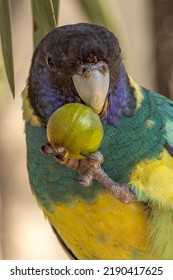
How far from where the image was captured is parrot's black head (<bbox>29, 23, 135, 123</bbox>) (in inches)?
62.6

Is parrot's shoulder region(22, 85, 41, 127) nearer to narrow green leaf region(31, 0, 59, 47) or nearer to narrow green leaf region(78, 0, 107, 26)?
narrow green leaf region(31, 0, 59, 47)

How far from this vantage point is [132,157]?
5.84 ft

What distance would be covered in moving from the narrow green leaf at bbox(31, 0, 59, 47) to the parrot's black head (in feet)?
0.08

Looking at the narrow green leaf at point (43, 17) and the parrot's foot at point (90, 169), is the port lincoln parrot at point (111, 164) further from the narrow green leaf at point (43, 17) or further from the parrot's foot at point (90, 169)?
the parrot's foot at point (90, 169)

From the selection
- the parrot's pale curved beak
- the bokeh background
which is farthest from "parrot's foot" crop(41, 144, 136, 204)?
the bokeh background

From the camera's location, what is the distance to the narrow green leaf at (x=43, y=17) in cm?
167

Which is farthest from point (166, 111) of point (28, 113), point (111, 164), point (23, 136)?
point (23, 136)

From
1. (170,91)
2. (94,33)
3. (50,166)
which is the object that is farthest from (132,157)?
(170,91)

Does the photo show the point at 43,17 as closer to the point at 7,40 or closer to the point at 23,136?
the point at 7,40

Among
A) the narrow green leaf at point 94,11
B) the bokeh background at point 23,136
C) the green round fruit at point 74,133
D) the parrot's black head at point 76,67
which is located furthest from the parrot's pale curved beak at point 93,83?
the bokeh background at point 23,136

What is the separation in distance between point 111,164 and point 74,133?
0.35 m

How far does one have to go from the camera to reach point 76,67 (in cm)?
162

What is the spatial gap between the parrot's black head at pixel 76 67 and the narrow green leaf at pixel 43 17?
24mm
